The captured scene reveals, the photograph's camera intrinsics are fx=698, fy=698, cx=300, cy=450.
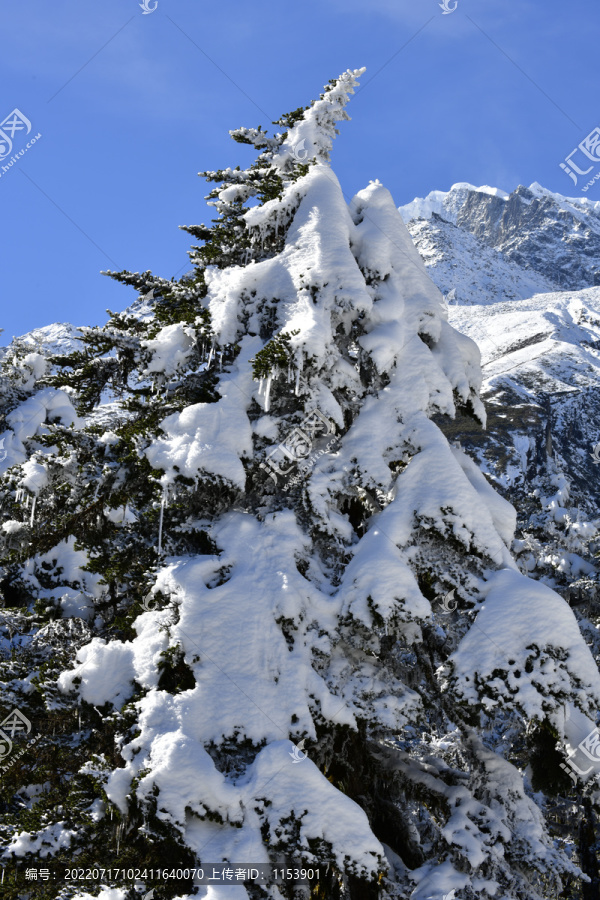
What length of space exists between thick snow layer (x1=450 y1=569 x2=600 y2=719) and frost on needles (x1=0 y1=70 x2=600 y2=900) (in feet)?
0.07

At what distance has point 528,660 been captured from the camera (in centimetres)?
715

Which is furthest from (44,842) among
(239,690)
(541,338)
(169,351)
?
(541,338)

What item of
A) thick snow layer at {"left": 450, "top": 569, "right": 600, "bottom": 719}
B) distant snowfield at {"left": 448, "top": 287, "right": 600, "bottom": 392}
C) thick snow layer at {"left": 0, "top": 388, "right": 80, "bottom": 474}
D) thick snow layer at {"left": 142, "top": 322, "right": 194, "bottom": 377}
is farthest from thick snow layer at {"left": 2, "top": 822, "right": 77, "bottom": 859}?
distant snowfield at {"left": 448, "top": 287, "right": 600, "bottom": 392}

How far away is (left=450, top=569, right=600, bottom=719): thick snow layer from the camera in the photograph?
23.1ft

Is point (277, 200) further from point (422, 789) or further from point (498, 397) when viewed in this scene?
point (498, 397)

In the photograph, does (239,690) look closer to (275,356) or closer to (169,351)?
(275,356)

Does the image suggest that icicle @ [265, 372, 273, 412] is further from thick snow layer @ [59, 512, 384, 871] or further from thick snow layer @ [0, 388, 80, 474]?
thick snow layer @ [0, 388, 80, 474]

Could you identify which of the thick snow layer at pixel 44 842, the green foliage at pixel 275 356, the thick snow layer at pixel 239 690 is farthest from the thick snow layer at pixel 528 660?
the thick snow layer at pixel 44 842

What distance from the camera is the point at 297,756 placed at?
6711 mm

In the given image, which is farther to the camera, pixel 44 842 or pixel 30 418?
pixel 30 418

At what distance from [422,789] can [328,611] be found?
9.67 feet

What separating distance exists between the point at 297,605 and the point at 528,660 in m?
2.45

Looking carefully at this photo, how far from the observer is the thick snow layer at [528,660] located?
703 centimetres

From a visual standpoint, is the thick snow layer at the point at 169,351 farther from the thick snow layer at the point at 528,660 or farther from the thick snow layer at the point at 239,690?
the thick snow layer at the point at 528,660
